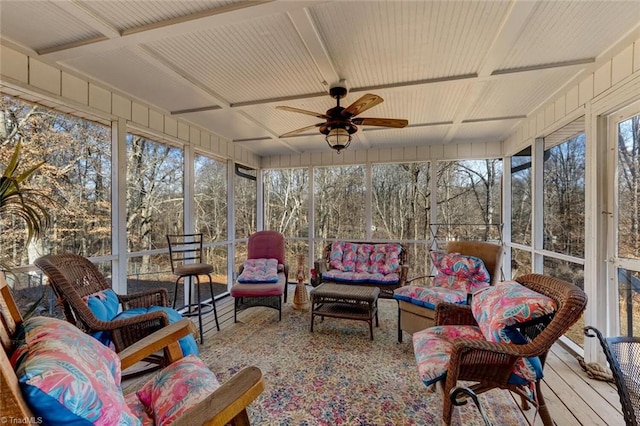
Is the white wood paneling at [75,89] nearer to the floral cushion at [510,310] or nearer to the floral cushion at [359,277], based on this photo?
the floral cushion at [359,277]

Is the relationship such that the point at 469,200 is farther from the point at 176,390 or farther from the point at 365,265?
the point at 176,390

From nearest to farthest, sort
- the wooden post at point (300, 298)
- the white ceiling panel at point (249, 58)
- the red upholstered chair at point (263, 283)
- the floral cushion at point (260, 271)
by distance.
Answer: the white ceiling panel at point (249, 58) → the red upholstered chair at point (263, 283) → the floral cushion at point (260, 271) → the wooden post at point (300, 298)

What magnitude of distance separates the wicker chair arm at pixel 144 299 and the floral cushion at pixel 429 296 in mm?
2313

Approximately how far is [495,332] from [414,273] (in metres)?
3.66

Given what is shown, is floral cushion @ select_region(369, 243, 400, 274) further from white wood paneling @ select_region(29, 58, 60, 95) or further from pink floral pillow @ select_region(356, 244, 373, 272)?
white wood paneling @ select_region(29, 58, 60, 95)

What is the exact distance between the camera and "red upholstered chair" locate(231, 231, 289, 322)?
3.56 meters

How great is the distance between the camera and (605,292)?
8.08ft

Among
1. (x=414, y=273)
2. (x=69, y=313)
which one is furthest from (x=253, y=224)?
(x=69, y=313)

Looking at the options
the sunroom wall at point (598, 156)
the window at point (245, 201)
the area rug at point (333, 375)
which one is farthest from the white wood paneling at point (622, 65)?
the window at point (245, 201)

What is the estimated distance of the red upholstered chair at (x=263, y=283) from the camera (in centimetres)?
356

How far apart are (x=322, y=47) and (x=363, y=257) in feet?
10.3

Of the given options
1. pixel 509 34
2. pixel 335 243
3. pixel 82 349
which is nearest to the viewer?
pixel 82 349

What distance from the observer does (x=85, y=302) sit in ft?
6.81

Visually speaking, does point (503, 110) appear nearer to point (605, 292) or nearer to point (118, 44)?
point (605, 292)
